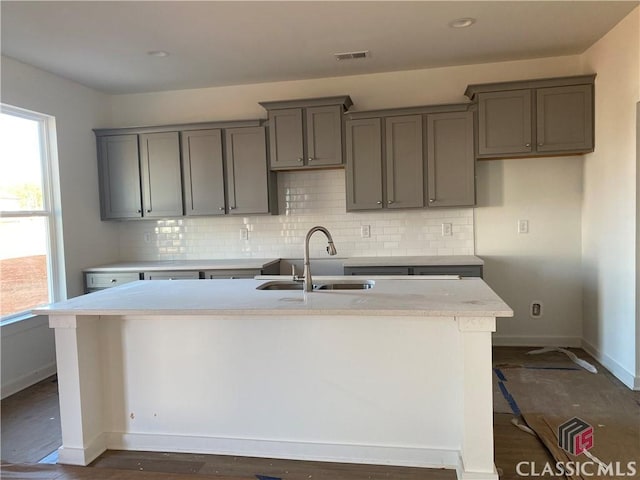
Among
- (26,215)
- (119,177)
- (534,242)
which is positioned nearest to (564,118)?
(534,242)

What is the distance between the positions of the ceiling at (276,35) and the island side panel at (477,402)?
209 centimetres

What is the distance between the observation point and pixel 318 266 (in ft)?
14.5

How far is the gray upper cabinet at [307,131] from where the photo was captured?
3.99 metres

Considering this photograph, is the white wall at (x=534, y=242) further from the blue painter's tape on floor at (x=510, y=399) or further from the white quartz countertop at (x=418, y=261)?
Result: the blue painter's tape on floor at (x=510, y=399)

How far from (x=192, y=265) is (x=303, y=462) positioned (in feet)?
7.74

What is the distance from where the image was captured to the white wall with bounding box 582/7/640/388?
305cm

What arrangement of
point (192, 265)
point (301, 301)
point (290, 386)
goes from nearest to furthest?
1. point (301, 301)
2. point (290, 386)
3. point (192, 265)

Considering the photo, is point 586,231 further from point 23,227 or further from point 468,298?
point 23,227

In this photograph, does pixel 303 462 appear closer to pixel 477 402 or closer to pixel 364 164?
pixel 477 402

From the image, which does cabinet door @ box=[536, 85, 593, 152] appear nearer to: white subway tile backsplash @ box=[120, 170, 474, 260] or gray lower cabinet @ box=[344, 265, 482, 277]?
white subway tile backsplash @ box=[120, 170, 474, 260]

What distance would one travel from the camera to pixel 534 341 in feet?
13.4

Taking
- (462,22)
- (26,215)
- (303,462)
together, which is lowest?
(303,462)

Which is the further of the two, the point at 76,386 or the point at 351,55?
the point at 351,55

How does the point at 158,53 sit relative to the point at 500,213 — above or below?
above
